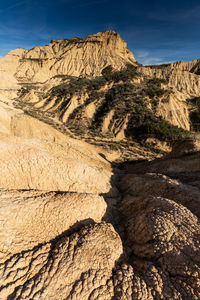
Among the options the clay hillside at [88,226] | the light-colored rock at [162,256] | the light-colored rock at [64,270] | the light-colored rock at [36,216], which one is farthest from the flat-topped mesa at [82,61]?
the light-colored rock at [64,270]

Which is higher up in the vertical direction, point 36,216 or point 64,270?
point 36,216

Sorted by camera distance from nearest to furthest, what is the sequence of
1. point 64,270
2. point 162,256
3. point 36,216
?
point 64,270, point 162,256, point 36,216

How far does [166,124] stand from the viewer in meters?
25.9

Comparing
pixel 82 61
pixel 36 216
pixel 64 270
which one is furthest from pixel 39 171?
pixel 82 61

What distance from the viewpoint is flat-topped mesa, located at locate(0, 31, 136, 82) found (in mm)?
70188

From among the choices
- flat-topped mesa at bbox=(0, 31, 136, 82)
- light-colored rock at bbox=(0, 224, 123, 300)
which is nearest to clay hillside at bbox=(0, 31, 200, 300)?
light-colored rock at bbox=(0, 224, 123, 300)

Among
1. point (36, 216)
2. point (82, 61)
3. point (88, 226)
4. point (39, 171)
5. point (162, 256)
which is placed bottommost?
point (162, 256)

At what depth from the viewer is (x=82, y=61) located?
73.9m

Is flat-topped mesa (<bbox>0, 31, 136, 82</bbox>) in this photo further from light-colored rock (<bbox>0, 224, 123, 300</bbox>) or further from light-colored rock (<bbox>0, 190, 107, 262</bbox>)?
light-colored rock (<bbox>0, 224, 123, 300</bbox>)

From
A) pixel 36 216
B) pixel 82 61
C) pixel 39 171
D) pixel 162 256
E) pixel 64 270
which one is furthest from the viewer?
pixel 82 61

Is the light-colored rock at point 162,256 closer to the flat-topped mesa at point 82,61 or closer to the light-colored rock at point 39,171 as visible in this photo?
the light-colored rock at point 39,171

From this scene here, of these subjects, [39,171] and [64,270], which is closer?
[64,270]

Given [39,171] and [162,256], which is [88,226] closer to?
[162,256]

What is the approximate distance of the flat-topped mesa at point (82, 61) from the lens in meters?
70.2
